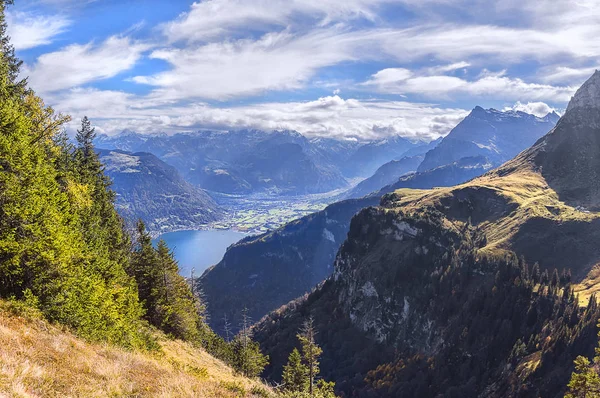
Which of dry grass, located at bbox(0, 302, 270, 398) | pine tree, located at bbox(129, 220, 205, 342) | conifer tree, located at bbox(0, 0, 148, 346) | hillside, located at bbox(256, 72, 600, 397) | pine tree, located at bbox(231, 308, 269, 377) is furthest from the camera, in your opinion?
hillside, located at bbox(256, 72, 600, 397)

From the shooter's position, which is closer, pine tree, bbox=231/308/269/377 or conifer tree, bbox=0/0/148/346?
conifer tree, bbox=0/0/148/346

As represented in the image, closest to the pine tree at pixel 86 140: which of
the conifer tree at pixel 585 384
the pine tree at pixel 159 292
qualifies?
the pine tree at pixel 159 292

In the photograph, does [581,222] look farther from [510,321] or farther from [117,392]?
[117,392]

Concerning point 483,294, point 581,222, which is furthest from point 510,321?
point 581,222

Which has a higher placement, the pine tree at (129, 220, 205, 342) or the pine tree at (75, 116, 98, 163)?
the pine tree at (75, 116, 98, 163)

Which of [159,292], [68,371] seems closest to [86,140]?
[159,292]

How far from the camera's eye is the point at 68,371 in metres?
14.9

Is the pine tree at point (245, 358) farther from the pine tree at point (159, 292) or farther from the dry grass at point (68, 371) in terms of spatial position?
the dry grass at point (68, 371)

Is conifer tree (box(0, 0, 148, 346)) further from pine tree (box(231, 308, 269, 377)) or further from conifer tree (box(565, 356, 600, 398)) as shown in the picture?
conifer tree (box(565, 356, 600, 398))

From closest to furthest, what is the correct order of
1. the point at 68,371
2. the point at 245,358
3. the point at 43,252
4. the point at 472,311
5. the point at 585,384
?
the point at 68,371, the point at 43,252, the point at 585,384, the point at 245,358, the point at 472,311

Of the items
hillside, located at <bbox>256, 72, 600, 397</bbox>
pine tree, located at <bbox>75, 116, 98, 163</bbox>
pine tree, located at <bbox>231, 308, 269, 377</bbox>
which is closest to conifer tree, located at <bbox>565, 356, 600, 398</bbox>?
pine tree, located at <bbox>231, 308, 269, 377</bbox>

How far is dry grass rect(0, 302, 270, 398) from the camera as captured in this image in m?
12.7

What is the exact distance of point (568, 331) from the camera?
320ft

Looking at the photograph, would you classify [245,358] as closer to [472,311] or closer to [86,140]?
[86,140]
